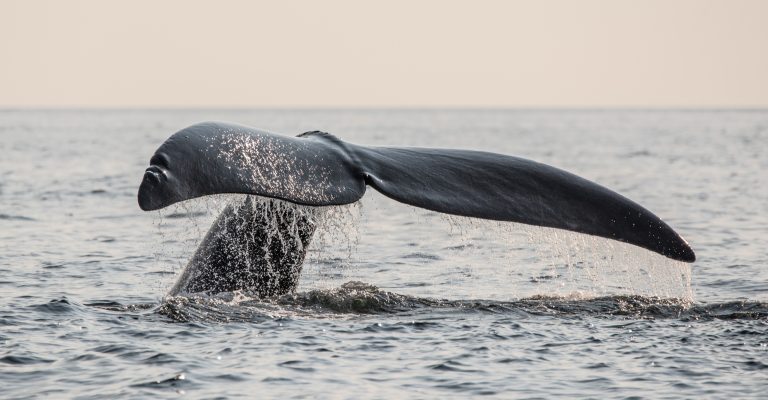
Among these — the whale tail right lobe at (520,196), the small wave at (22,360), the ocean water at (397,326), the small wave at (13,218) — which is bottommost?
the small wave at (13,218)

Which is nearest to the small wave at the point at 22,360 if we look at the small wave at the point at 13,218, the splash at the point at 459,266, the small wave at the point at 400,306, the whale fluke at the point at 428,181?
the small wave at the point at 400,306

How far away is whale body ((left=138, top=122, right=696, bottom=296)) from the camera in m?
6.53

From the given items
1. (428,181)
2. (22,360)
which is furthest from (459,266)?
(428,181)

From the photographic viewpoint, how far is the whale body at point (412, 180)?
653cm

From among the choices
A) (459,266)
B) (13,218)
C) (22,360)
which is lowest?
(13,218)

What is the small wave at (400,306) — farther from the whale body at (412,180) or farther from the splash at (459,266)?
the whale body at (412,180)

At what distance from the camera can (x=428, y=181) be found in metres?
7.42

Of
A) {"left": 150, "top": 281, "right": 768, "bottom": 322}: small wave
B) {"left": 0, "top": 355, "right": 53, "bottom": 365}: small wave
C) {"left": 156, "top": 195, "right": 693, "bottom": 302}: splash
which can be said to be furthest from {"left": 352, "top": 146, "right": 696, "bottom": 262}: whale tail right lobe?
{"left": 0, "top": 355, "right": 53, "bottom": 365}: small wave

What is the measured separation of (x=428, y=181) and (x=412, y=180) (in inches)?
3.7

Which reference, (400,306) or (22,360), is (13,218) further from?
(22,360)

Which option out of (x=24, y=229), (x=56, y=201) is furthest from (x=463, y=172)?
(x=56, y=201)

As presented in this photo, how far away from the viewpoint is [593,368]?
8.59 meters

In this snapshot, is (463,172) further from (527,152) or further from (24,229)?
(527,152)

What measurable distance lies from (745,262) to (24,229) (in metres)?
10.1
